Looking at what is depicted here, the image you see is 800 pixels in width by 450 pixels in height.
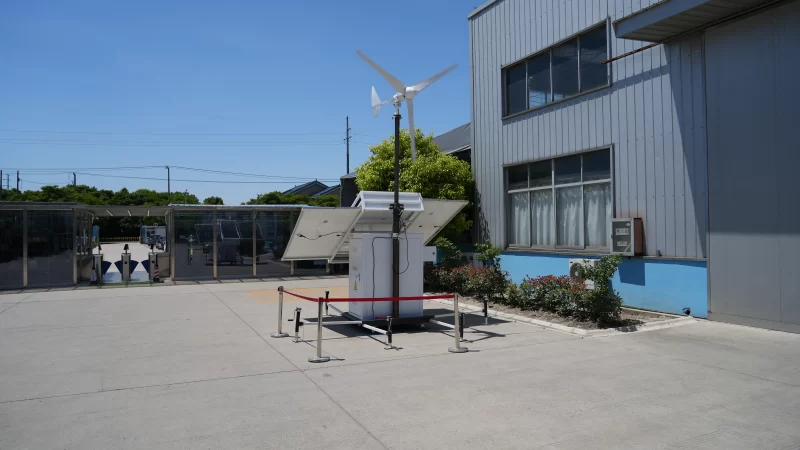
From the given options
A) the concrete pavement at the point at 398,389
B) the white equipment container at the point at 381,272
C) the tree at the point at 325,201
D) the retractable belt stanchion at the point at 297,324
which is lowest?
the concrete pavement at the point at 398,389

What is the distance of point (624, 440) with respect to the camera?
15.5 ft

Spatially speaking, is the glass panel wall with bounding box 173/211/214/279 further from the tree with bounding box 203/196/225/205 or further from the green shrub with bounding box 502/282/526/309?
the tree with bounding box 203/196/225/205

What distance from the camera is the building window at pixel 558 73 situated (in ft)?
41.7

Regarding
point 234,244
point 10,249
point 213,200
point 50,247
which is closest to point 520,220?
point 234,244

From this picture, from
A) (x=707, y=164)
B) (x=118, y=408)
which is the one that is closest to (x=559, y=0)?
(x=707, y=164)

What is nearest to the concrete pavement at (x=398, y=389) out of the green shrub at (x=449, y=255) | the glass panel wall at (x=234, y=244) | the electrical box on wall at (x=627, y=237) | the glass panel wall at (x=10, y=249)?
the electrical box on wall at (x=627, y=237)

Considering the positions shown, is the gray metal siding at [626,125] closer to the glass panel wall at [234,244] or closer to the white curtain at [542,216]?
the white curtain at [542,216]

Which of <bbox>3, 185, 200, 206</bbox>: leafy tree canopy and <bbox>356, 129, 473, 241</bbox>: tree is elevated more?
<bbox>3, 185, 200, 206</bbox>: leafy tree canopy

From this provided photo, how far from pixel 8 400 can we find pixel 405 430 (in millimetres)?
4377

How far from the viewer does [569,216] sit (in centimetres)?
1353

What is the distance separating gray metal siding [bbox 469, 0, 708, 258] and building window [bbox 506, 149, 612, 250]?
32 cm

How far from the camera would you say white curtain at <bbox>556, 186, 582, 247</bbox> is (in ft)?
43.6

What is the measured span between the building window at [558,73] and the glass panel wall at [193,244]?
11.5 m

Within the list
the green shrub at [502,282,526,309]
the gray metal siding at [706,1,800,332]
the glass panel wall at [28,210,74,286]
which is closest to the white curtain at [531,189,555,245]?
the green shrub at [502,282,526,309]
